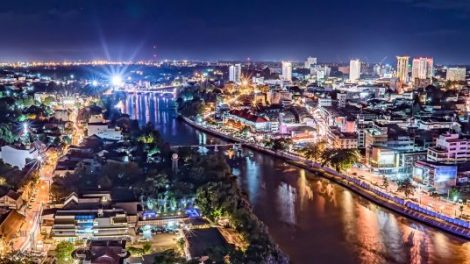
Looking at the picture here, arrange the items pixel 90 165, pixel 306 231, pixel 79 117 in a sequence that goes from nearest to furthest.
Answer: pixel 306 231, pixel 90 165, pixel 79 117

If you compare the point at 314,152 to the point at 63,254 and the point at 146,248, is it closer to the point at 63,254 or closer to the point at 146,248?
the point at 146,248

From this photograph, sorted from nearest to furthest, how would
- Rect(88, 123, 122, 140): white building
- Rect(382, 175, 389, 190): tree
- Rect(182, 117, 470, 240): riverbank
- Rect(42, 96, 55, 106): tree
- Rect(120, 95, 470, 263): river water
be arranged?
1. Rect(120, 95, 470, 263): river water
2. Rect(182, 117, 470, 240): riverbank
3. Rect(382, 175, 389, 190): tree
4. Rect(88, 123, 122, 140): white building
5. Rect(42, 96, 55, 106): tree

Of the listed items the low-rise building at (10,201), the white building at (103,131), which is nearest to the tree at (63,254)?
the low-rise building at (10,201)

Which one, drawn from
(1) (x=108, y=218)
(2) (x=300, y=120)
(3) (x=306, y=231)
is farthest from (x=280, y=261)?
(2) (x=300, y=120)

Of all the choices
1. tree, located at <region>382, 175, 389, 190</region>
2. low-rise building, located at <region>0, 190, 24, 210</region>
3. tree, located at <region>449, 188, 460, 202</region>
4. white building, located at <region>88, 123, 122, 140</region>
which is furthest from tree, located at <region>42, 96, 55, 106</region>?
tree, located at <region>449, 188, 460, 202</region>

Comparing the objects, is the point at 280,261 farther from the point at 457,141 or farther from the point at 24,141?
the point at 24,141

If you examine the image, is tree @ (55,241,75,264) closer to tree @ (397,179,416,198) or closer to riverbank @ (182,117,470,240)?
riverbank @ (182,117,470,240)

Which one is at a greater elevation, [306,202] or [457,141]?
[457,141]

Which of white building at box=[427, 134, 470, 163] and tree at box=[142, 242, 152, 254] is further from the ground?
white building at box=[427, 134, 470, 163]

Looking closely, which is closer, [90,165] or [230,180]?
[230,180]
